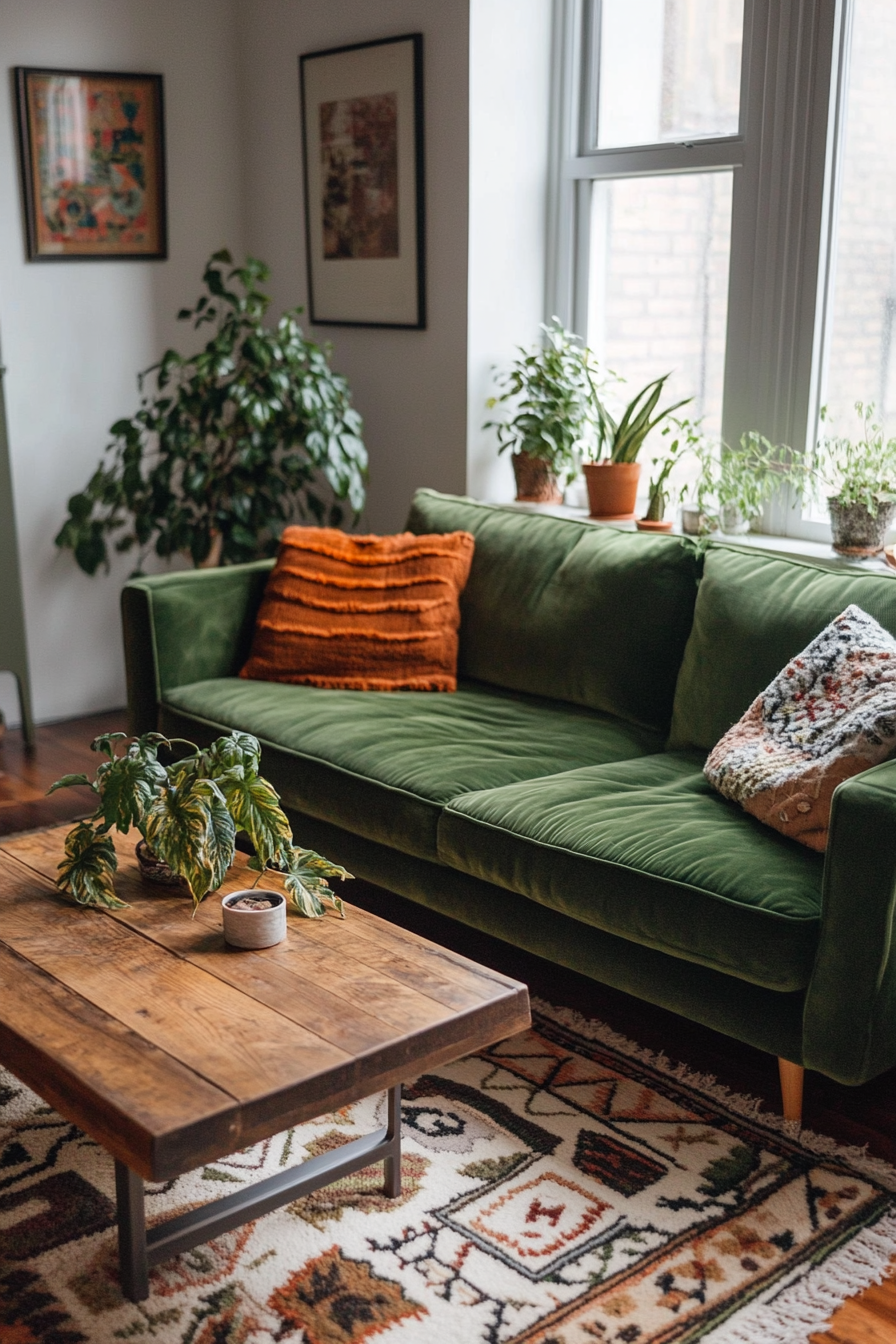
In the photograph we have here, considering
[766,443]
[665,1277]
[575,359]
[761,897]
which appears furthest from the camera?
[575,359]

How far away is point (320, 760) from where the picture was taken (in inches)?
109

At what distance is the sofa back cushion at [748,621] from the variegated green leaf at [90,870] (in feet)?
3.95

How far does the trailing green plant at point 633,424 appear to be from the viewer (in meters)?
3.47

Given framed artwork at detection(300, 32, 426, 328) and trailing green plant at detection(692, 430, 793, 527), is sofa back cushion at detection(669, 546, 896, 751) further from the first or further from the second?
framed artwork at detection(300, 32, 426, 328)

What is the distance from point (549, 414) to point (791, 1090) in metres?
2.01

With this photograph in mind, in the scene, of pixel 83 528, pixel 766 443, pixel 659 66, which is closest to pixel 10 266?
pixel 83 528

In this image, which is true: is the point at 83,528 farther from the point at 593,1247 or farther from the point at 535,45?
the point at 593,1247

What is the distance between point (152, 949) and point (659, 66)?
264cm

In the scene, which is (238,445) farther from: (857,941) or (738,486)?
(857,941)

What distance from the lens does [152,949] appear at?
192cm

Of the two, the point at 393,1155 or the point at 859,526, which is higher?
the point at 859,526

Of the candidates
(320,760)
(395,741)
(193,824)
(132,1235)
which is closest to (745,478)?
(395,741)

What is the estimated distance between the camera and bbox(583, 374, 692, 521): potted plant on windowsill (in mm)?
3520

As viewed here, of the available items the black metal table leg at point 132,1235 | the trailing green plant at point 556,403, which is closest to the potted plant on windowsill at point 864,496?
the trailing green plant at point 556,403
